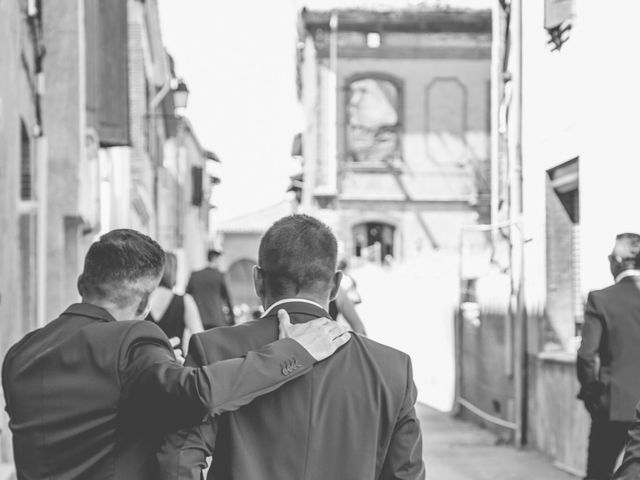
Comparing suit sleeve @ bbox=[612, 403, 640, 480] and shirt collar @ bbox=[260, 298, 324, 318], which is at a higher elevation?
shirt collar @ bbox=[260, 298, 324, 318]

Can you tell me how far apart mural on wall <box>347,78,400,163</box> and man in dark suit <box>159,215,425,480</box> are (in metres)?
28.4

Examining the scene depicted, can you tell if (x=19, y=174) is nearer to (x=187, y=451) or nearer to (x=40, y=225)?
(x=40, y=225)

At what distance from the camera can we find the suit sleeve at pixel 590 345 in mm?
6344

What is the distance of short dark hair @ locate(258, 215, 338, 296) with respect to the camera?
124 inches

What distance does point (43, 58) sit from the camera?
11.5 m

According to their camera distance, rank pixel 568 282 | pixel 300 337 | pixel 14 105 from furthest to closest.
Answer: pixel 568 282 → pixel 14 105 → pixel 300 337

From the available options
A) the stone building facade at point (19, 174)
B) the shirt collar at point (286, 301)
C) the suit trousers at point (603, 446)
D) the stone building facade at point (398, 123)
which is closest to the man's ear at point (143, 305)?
the shirt collar at point (286, 301)

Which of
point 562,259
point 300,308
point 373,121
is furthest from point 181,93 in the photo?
point 300,308

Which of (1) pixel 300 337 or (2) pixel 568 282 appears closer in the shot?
(1) pixel 300 337

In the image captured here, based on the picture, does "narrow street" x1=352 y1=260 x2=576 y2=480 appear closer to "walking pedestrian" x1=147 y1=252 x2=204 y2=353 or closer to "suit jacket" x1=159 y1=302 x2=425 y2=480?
"walking pedestrian" x1=147 y1=252 x2=204 y2=353

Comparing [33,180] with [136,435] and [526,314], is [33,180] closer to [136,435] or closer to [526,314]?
[526,314]

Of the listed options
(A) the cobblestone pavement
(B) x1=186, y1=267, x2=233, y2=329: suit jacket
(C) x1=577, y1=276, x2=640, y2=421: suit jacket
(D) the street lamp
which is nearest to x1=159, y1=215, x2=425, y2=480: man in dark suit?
(C) x1=577, y1=276, x2=640, y2=421: suit jacket

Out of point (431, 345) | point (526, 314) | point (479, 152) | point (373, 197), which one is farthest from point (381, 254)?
point (526, 314)

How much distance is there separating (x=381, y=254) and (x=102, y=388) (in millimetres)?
29087
